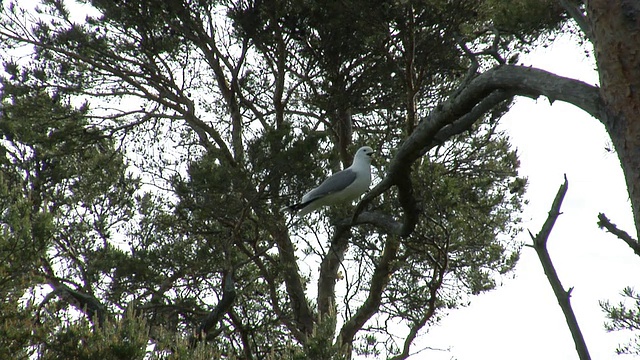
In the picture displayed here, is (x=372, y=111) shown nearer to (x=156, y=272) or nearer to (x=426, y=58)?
(x=426, y=58)

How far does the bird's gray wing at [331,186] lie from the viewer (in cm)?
770

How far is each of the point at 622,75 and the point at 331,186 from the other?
516 centimetres

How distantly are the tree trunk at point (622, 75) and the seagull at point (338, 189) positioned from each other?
499cm

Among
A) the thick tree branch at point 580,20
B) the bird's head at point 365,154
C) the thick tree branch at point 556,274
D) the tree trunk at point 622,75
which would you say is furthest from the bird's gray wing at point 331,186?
the thick tree branch at point 556,274

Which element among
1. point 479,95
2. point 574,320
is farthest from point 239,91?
point 574,320

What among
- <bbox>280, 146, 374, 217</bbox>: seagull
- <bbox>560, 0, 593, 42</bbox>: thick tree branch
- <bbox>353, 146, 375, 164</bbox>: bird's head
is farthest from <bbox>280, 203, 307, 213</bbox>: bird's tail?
<bbox>560, 0, 593, 42</bbox>: thick tree branch

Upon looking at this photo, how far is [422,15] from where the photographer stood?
8164 millimetres

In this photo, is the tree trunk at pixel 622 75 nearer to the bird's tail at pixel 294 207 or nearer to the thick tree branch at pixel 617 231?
the thick tree branch at pixel 617 231

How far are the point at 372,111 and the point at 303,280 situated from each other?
3021 millimetres

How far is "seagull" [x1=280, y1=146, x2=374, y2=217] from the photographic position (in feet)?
25.3

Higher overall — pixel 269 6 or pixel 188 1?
pixel 188 1

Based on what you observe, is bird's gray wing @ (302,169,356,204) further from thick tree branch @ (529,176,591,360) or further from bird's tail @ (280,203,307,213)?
thick tree branch @ (529,176,591,360)

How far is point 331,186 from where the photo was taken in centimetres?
777

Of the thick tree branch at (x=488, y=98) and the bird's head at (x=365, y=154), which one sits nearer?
the thick tree branch at (x=488, y=98)
